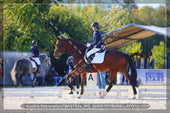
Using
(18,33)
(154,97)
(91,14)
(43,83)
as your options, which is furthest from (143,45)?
(154,97)

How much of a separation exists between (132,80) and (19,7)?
897 centimetres

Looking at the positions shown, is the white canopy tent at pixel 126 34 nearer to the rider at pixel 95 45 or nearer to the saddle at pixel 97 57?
the saddle at pixel 97 57

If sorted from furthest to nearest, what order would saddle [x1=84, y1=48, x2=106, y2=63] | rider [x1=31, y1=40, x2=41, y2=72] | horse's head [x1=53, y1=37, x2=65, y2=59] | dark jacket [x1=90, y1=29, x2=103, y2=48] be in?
rider [x1=31, y1=40, x2=41, y2=72]
horse's head [x1=53, y1=37, x2=65, y2=59]
saddle [x1=84, y1=48, x2=106, y2=63]
dark jacket [x1=90, y1=29, x2=103, y2=48]

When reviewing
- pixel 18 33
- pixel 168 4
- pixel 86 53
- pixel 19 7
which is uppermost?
pixel 168 4

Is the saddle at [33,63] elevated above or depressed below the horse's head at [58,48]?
below

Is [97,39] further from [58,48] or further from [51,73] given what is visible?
[51,73]

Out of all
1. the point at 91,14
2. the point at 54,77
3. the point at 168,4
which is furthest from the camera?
the point at 168,4

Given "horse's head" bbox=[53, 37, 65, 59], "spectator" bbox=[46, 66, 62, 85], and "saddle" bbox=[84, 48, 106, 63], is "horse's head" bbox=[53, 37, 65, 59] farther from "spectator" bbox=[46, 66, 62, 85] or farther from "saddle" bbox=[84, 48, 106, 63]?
"spectator" bbox=[46, 66, 62, 85]

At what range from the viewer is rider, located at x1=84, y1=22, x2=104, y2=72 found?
10.4 m

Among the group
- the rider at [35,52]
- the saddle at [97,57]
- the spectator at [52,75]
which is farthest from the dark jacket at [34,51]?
the spectator at [52,75]

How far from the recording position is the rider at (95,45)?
409 inches

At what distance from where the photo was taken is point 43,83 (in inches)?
798

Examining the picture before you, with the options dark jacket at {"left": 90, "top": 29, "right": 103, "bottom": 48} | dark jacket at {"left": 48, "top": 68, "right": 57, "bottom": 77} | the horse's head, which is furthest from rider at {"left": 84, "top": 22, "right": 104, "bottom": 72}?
dark jacket at {"left": 48, "top": 68, "right": 57, "bottom": 77}

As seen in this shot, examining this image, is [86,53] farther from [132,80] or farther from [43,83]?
[43,83]
